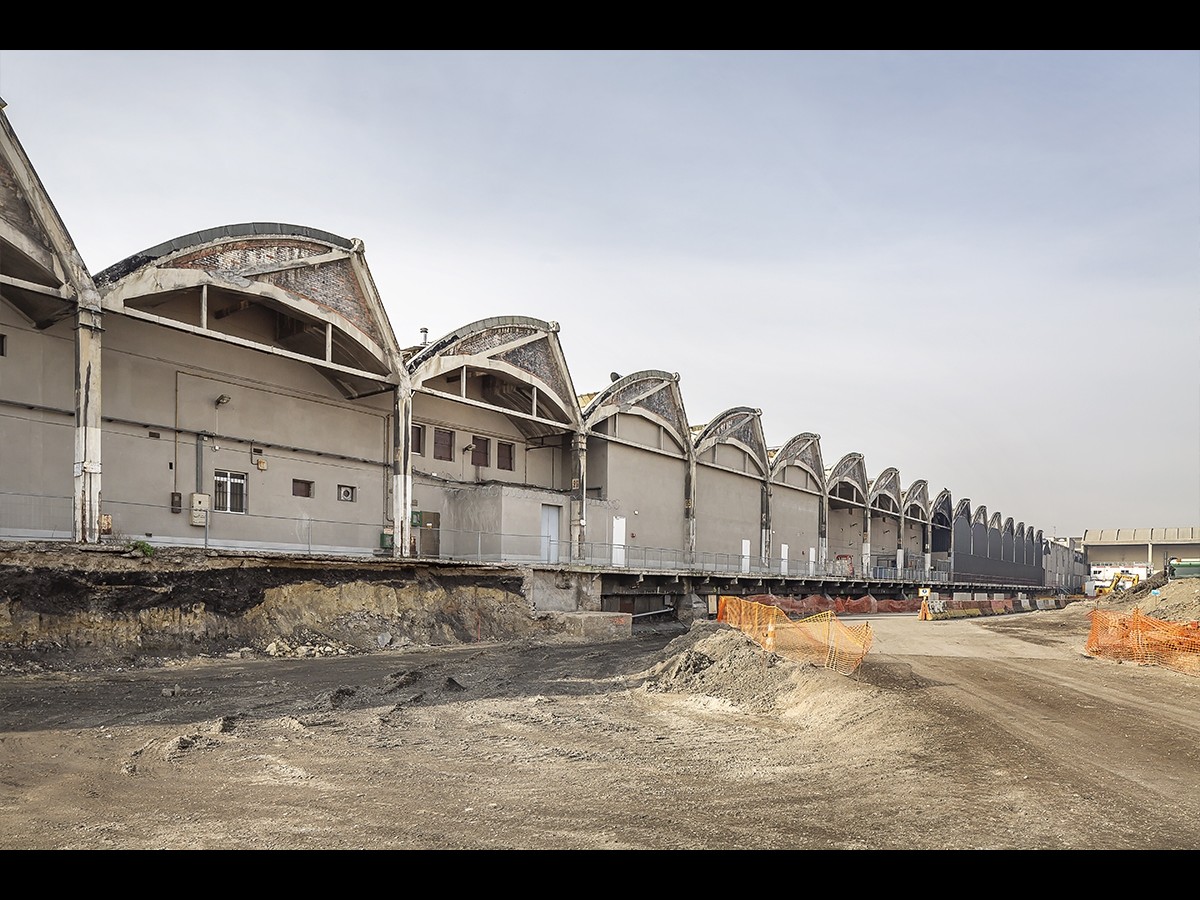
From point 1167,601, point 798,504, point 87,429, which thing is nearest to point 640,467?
point 798,504

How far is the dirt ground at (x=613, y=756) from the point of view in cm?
746

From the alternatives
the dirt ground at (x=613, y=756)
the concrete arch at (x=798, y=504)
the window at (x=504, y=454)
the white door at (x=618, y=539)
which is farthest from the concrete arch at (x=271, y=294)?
the concrete arch at (x=798, y=504)

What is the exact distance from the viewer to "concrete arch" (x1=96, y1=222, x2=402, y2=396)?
23609mm

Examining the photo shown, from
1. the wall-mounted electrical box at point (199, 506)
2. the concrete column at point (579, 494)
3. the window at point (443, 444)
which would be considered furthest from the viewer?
the concrete column at point (579, 494)

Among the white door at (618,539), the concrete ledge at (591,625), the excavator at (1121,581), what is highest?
the white door at (618,539)

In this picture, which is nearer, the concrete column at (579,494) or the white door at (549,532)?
the white door at (549,532)

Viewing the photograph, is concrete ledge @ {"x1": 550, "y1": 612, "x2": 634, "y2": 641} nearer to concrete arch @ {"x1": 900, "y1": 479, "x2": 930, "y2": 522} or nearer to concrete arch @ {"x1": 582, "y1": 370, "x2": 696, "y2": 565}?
concrete arch @ {"x1": 582, "y1": 370, "x2": 696, "y2": 565}

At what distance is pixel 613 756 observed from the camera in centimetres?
1090

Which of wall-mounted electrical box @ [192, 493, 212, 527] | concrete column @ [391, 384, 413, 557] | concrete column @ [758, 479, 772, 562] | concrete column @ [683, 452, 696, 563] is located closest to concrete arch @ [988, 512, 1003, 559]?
concrete column @ [758, 479, 772, 562]

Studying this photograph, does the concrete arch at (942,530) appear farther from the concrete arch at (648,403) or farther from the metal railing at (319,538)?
the concrete arch at (648,403)

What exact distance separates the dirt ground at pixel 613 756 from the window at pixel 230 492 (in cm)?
847

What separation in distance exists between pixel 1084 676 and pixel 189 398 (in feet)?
77.5
